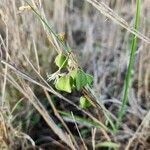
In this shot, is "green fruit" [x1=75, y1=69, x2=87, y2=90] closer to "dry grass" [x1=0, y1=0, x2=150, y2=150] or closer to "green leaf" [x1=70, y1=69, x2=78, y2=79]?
"green leaf" [x1=70, y1=69, x2=78, y2=79]

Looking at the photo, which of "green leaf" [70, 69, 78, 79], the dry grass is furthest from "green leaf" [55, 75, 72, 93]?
the dry grass

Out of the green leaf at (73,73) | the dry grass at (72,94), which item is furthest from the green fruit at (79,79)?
the dry grass at (72,94)

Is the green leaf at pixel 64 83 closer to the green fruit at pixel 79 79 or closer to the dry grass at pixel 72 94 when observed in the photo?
the green fruit at pixel 79 79

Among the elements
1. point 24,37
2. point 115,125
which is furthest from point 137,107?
point 24,37

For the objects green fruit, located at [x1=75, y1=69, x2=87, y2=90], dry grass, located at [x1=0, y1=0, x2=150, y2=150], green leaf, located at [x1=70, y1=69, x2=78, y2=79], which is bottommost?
dry grass, located at [x1=0, y1=0, x2=150, y2=150]

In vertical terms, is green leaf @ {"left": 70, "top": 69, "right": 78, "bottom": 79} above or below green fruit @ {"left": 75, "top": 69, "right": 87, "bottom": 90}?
above

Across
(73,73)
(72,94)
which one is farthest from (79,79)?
(72,94)

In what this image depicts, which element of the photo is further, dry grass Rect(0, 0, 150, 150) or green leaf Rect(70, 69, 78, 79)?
dry grass Rect(0, 0, 150, 150)

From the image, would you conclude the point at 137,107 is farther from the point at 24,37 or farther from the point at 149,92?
the point at 24,37

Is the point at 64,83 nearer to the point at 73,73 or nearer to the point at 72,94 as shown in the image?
the point at 73,73
